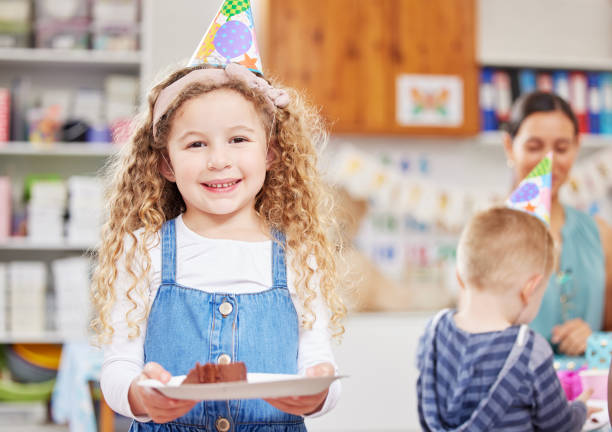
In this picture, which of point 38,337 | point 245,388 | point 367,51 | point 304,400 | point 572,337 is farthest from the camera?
point 367,51

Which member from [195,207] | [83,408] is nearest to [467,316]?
[195,207]

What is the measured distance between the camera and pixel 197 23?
375 cm

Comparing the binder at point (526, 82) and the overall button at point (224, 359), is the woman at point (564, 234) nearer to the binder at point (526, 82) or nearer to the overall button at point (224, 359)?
the overall button at point (224, 359)

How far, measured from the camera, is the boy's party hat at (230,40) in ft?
3.87

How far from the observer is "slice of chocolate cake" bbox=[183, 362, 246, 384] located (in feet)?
2.90

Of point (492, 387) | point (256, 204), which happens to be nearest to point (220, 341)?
point (256, 204)

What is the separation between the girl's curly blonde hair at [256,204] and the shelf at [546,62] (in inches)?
105

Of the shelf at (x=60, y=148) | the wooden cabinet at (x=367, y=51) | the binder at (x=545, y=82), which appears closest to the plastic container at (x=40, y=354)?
the shelf at (x=60, y=148)

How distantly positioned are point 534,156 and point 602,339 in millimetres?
681

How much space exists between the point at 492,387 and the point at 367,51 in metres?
2.48

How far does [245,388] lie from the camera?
2.75ft

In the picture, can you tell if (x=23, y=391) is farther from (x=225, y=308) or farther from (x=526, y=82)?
(x=526, y=82)

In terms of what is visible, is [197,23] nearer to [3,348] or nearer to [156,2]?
[156,2]

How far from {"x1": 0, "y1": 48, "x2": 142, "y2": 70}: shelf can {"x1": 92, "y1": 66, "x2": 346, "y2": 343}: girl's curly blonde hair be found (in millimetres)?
2243
